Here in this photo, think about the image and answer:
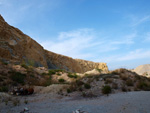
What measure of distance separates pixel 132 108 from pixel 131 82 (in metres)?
3.71

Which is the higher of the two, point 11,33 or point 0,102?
point 11,33

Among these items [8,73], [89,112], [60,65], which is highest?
[60,65]

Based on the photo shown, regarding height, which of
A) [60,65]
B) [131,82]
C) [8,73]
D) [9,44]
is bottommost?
[131,82]

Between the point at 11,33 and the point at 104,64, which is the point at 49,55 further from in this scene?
the point at 104,64

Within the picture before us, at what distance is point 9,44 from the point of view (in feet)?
51.2

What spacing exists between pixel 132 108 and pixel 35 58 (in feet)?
60.7

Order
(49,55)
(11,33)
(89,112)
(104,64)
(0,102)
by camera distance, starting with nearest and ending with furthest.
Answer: (89,112) → (0,102) → (11,33) → (49,55) → (104,64)

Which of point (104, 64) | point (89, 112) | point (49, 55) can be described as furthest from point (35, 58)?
point (104, 64)

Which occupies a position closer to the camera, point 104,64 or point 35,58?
point 35,58

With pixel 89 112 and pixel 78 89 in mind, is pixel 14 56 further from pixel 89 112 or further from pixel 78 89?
pixel 89 112

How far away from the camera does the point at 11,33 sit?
54.7 feet

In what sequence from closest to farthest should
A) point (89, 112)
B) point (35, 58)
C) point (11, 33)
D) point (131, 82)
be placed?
1. point (89, 112)
2. point (131, 82)
3. point (11, 33)
4. point (35, 58)

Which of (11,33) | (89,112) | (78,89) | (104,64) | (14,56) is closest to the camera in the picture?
(89,112)

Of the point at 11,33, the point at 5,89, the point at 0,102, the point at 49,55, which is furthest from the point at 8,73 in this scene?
the point at 49,55
